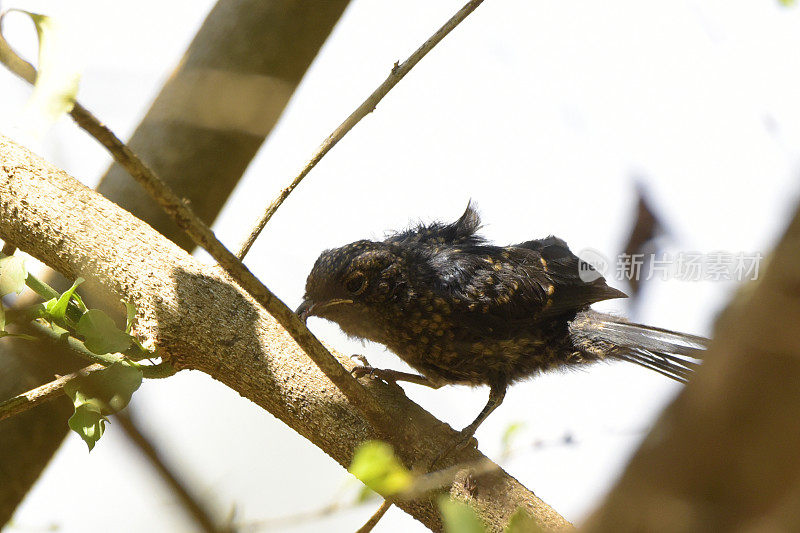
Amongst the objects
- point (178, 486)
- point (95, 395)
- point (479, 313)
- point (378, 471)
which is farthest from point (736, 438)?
point (479, 313)

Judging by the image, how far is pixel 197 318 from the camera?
1721 mm

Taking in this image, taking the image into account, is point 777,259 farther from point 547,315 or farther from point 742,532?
point 547,315

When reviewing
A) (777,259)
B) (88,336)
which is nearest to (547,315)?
(88,336)

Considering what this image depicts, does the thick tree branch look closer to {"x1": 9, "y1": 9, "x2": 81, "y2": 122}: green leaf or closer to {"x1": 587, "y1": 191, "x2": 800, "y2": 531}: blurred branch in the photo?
{"x1": 9, "y1": 9, "x2": 81, "y2": 122}: green leaf

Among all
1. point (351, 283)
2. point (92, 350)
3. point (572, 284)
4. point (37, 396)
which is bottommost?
point (37, 396)

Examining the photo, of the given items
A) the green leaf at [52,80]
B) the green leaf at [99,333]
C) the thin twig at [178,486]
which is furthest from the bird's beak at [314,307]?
the thin twig at [178,486]

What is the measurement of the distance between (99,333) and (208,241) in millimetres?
502

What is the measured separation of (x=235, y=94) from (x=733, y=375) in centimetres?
246

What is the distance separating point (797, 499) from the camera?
42 centimetres

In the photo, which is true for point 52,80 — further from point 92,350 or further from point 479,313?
point 479,313

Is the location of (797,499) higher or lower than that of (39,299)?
higher

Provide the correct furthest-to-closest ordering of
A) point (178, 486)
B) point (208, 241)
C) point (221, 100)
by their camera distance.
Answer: point (221, 100)
point (208, 241)
point (178, 486)

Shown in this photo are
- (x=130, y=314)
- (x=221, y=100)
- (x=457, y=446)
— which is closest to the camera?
(x=130, y=314)

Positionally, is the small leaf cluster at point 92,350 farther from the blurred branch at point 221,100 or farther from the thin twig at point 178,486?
the thin twig at point 178,486
